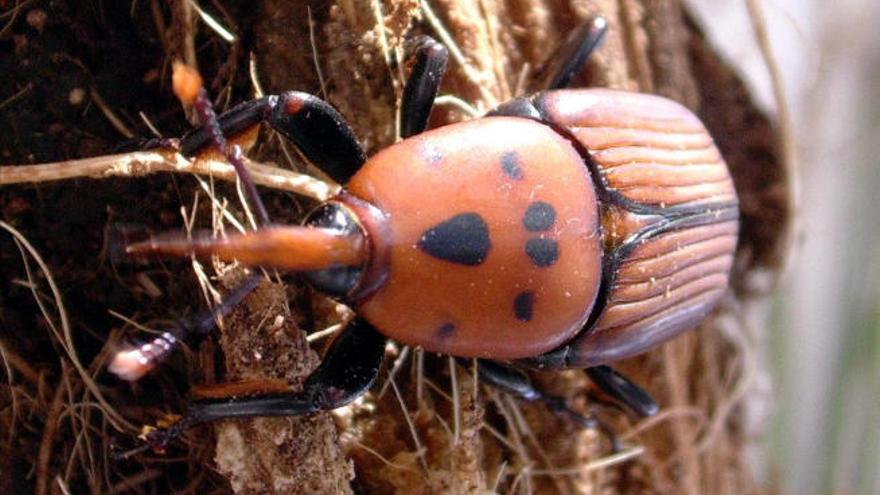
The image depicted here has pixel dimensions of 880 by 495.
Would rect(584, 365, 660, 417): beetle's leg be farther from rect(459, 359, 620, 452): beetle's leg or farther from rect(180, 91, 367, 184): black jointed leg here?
rect(180, 91, 367, 184): black jointed leg

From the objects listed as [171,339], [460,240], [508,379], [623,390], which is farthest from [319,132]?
[623,390]

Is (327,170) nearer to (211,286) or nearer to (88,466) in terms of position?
(211,286)

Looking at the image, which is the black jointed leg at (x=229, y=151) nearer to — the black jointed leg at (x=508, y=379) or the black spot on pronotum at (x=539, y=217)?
the black spot on pronotum at (x=539, y=217)

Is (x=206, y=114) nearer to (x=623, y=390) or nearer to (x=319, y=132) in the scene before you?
(x=319, y=132)

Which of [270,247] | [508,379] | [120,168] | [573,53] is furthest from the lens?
[573,53]

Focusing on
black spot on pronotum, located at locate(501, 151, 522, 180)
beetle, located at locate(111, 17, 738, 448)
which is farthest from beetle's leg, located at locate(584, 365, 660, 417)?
black spot on pronotum, located at locate(501, 151, 522, 180)

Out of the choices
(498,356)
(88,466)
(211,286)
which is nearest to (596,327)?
(498,356)

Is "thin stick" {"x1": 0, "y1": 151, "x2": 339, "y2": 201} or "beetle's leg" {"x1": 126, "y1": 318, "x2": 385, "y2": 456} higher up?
"thin stick" {"x1": 0, "y1": 151, "x2": 339, "y2": 201}
